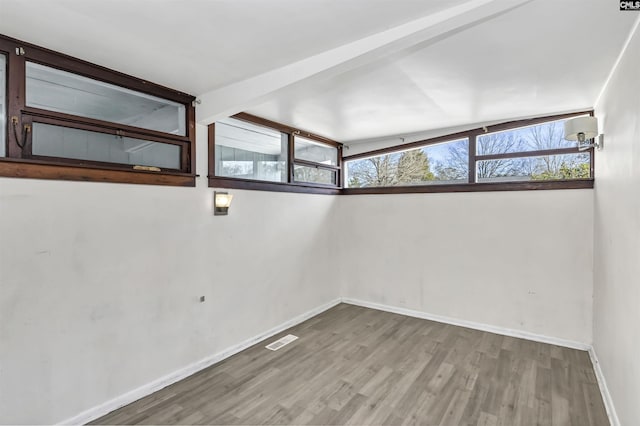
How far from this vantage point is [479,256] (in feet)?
13.8

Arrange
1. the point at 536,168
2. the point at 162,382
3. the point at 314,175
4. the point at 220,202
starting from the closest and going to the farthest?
the point at 162,382
the point at 220,202
the point at 536,168
the point at 314,175

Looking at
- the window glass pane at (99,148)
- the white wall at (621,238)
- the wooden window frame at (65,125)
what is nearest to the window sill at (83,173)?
the wooden window frame at (65,125)

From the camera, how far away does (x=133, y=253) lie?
2.68 metres

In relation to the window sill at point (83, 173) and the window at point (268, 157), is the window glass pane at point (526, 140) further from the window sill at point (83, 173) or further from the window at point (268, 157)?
the window sill at point (83, 173)

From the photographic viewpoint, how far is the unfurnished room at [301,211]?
2.02 m

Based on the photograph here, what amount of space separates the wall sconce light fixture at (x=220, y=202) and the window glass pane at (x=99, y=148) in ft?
1.51

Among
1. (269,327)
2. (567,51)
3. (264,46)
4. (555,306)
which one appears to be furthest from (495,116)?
(269,327)

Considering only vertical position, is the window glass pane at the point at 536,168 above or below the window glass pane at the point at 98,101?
below

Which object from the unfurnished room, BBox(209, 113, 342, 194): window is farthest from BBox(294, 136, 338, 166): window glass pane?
the unfurnished room

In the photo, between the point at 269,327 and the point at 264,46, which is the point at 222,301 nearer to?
the point at 269,327

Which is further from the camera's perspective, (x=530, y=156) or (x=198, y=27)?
(x=530, y=156)

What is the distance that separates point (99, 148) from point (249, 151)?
1.60 meters

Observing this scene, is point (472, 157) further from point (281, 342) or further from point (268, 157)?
point (281, 342)

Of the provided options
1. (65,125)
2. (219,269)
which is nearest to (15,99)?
(65,125)
